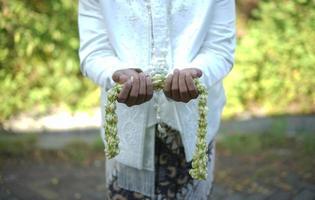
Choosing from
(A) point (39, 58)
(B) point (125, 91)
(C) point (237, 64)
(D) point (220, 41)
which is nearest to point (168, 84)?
(B) point (125, 91)

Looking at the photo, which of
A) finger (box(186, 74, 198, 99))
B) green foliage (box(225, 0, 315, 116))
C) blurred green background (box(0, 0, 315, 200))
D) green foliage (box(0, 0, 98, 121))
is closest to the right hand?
finger (box(186, 74, 198, 99))

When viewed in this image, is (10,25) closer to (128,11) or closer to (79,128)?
(79,128)

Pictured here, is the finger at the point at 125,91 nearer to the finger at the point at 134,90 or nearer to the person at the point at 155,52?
the finger at the point at 134,90

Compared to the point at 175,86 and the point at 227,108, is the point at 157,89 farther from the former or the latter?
the point at 227,108

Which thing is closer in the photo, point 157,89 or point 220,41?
point 157,89

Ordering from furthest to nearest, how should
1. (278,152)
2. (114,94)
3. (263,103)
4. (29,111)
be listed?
(263,103) → (29,111) → (278,152) → (114,94)

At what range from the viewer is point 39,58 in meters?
4.64

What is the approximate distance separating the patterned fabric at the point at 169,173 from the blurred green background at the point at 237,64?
2397 mm

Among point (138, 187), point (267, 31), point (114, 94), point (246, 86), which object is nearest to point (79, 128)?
point (246, 86)

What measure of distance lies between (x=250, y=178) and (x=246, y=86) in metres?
1.41

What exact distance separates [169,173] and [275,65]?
332 cm

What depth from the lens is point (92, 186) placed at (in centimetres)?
382

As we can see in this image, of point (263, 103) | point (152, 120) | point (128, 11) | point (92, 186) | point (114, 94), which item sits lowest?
point (92, 186)

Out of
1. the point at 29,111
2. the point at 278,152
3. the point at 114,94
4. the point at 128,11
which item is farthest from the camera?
the point at 29,111
